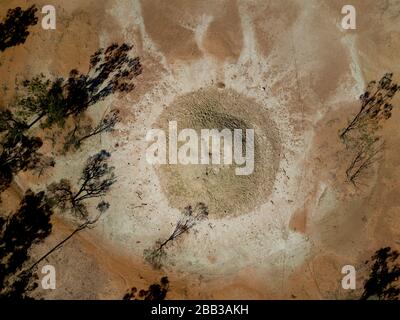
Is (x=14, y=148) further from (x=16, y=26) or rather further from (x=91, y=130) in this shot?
(x=16, y=26)

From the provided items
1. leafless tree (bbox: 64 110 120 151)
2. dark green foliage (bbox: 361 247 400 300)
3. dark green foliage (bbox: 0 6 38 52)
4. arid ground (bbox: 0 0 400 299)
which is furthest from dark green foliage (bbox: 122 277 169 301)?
dark green foliage (bbox: 0 6 38 52)

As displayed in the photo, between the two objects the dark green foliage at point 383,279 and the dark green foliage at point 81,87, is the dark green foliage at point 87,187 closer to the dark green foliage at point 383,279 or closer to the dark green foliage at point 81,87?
the dark green foliage at point 81,87

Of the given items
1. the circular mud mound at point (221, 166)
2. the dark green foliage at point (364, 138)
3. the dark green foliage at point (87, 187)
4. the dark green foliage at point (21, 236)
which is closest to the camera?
the dark green foliage at point (21, 236)

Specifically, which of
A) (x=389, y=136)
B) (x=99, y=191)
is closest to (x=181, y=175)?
(x=99, y=191)

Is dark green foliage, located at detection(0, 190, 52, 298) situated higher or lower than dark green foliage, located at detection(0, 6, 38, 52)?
lower

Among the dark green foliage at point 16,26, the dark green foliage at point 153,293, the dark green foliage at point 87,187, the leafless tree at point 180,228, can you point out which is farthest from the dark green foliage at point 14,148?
the dark green foliage at point 153,293

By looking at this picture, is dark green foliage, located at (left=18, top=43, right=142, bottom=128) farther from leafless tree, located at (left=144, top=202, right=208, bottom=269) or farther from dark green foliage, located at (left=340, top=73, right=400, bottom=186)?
dark green foliage, located at (left=340, top=73, right=400, bottom=186)
